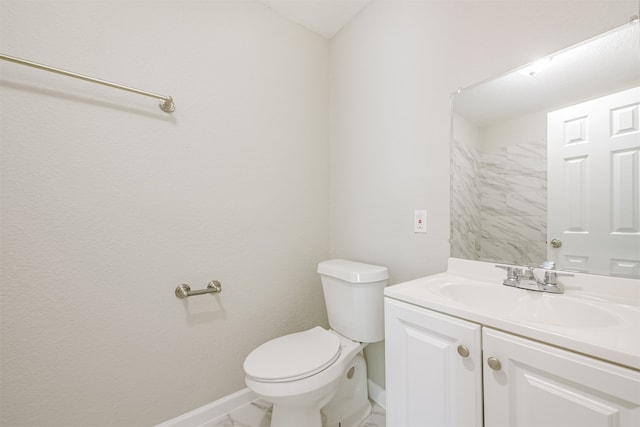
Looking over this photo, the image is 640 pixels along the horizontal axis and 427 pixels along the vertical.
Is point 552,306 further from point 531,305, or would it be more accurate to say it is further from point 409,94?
point 409,94

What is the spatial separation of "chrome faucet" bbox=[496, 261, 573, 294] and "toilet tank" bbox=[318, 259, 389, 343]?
0.53 metres

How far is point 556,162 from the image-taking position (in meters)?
0.91

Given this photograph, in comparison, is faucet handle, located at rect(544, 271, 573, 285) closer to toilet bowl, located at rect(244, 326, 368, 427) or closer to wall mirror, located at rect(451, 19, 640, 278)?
wall mirror, located at rect(451, 19, 640, 278)

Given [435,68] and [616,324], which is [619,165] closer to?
[616,324]

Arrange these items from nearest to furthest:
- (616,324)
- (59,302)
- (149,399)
A: (616,324), (59,302), (149,399)

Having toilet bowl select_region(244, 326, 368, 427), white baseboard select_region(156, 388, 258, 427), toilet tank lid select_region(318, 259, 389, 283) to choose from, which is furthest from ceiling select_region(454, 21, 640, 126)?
white baseboard select_region(156, 388, 258, 427)

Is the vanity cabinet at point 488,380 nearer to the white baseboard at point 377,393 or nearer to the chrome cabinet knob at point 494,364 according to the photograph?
the chrome cabinet knob at point 494,364

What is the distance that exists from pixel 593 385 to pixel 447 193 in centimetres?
80

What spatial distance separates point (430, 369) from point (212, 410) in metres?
1.17

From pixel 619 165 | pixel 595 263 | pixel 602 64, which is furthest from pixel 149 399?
pixel 602 64

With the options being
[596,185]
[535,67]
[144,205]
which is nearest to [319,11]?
[535,67]

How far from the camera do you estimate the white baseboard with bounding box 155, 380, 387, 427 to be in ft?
4.03

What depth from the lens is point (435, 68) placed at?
3.97 feet

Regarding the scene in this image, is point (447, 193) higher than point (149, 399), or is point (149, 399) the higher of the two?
point (447, 193)
